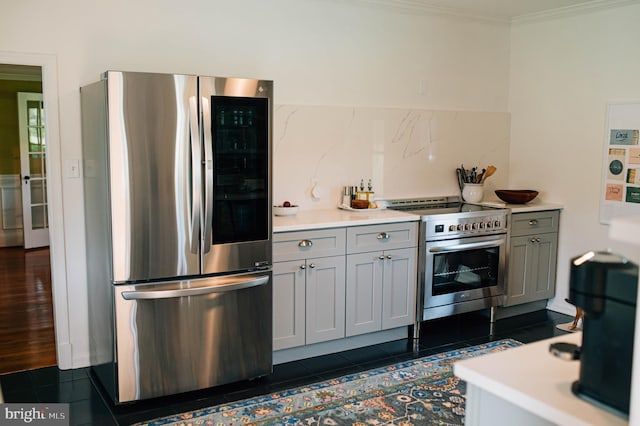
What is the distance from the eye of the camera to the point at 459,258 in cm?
451

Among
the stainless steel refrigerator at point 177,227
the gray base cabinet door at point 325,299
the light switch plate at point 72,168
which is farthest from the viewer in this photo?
the gray base cabinet door at point 325,299

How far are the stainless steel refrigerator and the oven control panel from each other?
135 cm

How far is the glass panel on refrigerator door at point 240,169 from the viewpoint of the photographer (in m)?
3.33

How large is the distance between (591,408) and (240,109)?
2477mm

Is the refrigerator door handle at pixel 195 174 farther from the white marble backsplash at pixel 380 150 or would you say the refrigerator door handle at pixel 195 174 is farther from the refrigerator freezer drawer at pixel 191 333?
the white marble backsplash at pixel 380 150

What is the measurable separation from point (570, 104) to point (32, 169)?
6.51 m

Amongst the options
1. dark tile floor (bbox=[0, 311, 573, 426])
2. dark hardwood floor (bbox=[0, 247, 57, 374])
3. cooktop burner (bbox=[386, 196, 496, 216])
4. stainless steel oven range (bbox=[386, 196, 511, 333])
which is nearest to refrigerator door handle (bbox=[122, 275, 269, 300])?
dark tile floor (bbox=[0, 311, 573, 426])

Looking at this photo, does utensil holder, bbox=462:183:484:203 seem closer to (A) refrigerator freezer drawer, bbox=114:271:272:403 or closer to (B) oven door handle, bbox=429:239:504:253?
(B) oven door handle, bbox=429:239:504:253

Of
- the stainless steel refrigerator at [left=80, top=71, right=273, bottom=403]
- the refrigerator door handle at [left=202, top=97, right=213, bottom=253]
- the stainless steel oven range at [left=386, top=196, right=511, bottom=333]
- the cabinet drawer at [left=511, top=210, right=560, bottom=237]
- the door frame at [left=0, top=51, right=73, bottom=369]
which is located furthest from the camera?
the cabinet drawer at [left=511, top=210, right=560, bottom=237]

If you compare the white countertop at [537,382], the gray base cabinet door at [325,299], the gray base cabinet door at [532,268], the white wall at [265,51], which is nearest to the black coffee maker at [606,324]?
the white countertop at [537,382]

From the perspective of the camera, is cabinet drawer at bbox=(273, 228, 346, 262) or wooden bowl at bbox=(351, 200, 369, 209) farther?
wooden bowl at bbox=(351, 200, 369, 209)

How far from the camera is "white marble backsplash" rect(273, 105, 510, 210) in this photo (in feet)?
14.4

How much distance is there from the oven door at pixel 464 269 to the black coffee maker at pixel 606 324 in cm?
289

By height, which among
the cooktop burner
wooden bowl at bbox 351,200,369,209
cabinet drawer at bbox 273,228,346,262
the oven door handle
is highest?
wooden bowl at bbox 351,200,369,209
